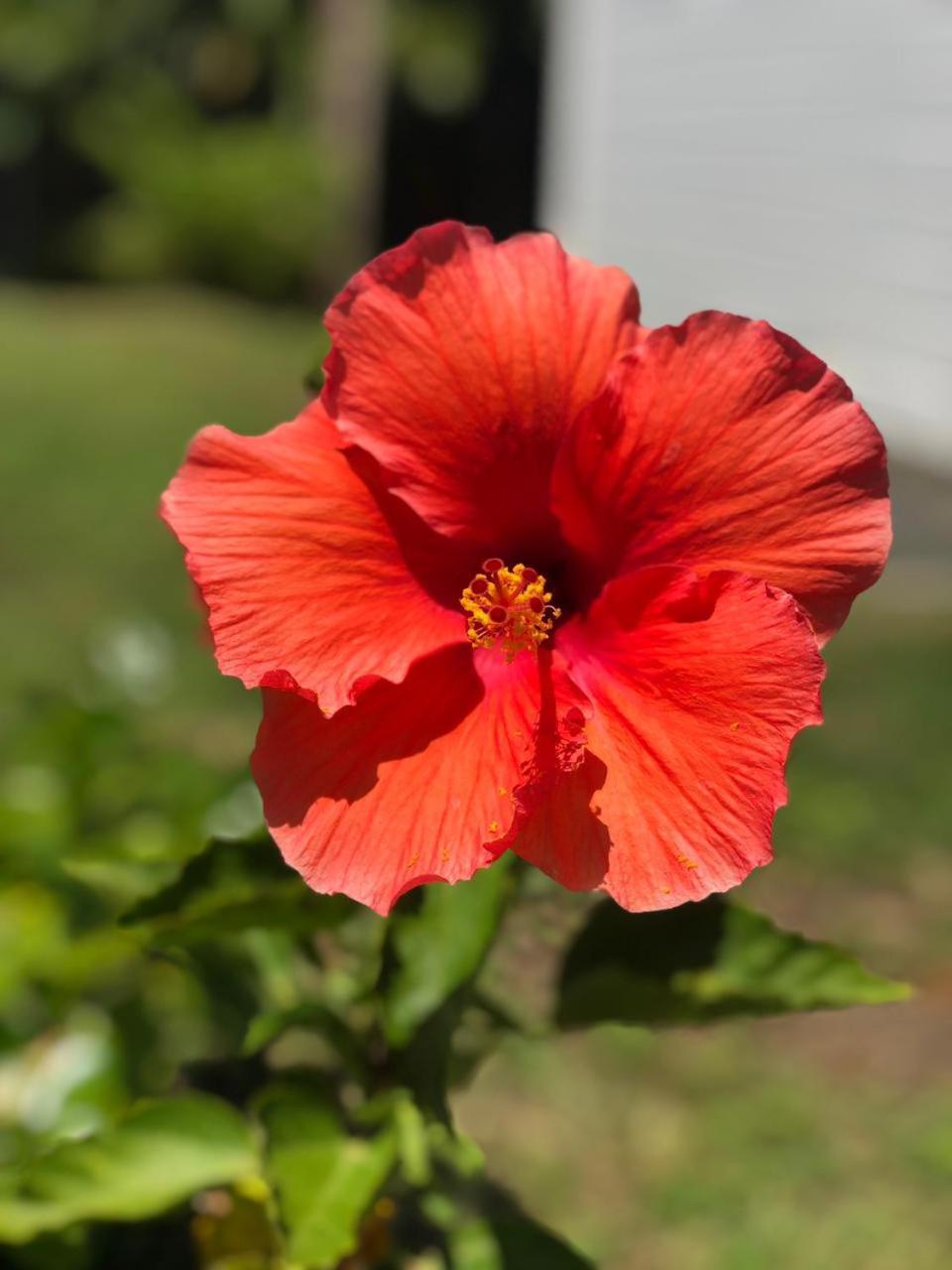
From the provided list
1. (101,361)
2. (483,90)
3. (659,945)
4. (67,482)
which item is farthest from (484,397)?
(483,90)

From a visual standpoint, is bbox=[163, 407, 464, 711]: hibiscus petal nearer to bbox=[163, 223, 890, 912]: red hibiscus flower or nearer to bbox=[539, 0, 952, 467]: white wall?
bbox=[163, 223, 890, 912]: red hibiscus flower

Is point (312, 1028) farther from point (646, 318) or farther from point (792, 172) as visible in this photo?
point (646, 318)

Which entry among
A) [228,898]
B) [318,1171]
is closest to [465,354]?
[228,898]

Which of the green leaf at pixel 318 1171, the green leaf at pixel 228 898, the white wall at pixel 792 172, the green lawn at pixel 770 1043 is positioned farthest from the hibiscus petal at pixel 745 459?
the white wall at pixel 792 172

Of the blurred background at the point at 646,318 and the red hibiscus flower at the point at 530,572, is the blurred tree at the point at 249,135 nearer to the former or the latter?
the blurred background at the point at 646,318

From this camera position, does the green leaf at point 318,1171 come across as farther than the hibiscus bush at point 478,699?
Yes

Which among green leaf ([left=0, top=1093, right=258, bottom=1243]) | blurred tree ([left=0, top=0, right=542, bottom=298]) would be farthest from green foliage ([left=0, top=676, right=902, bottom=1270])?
blurred tree ([left=0, top=0, right=542, bottom=298])
